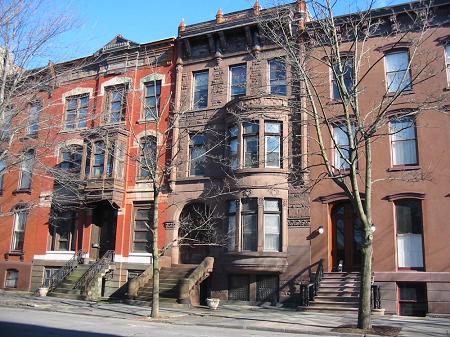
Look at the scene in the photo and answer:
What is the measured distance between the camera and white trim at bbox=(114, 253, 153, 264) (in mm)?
22891

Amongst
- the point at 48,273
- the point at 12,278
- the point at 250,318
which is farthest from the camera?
the point at 12,278

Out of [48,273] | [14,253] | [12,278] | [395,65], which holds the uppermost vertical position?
[395,65]

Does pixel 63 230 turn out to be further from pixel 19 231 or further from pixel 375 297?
pixel 375 297

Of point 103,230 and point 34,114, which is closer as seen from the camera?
point 34,114

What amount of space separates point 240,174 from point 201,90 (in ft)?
18.0

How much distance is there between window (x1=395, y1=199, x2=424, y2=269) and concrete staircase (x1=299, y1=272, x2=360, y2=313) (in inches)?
76.8

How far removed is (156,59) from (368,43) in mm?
10744

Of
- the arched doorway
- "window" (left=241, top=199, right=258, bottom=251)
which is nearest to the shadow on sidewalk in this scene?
"window" (left=241, top=199, right=258, bottom=251)

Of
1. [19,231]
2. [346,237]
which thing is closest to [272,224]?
[346,237]

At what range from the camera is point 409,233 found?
726 inches

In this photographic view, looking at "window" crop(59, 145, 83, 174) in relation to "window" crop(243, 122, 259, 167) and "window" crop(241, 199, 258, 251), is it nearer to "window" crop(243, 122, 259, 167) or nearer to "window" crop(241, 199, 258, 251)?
"window" crop(243, 122, 259, 167)

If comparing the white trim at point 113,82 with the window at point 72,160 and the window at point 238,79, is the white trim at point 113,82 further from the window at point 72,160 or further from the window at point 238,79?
the window at point 238,79

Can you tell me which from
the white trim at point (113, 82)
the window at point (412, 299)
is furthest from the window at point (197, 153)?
the window at point (412, 299)

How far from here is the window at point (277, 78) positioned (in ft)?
71.8
